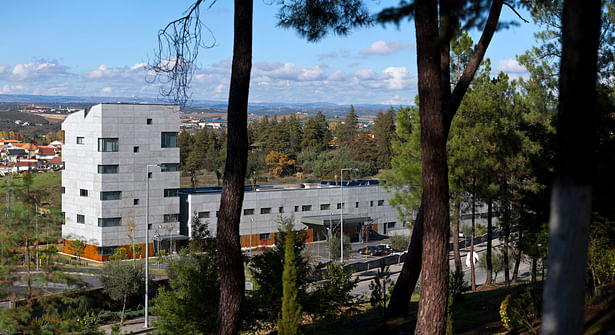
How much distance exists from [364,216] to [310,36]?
41281 millimetres

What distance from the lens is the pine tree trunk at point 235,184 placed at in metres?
7.94

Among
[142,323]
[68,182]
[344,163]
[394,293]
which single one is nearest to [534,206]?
[394,293]

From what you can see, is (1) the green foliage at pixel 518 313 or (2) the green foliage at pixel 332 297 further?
(2) the green foliage at pixel 332 297

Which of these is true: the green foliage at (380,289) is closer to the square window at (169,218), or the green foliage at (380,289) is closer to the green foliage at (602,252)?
the green foliage at (602,252)

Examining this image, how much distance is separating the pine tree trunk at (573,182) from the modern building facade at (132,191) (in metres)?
36.6

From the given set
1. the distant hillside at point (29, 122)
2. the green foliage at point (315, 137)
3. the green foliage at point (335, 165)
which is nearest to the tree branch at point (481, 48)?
the green foliage at point (335, 165)

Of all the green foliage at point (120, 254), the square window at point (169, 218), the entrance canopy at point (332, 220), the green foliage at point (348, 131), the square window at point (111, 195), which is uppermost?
the green foliage at point (348, 131)

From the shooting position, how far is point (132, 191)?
1656 inches

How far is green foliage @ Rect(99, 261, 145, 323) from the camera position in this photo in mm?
24438

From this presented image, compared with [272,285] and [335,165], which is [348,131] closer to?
[335,165]

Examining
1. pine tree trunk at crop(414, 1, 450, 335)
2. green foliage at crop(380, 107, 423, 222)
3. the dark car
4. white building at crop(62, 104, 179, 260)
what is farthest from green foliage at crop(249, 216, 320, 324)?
the dark car

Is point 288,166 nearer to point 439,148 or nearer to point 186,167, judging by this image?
point 186,167

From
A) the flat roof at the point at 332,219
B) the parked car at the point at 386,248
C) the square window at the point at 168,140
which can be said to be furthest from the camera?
the flat roof at the point at 332,219

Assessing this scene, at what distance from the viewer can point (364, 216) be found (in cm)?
5147
